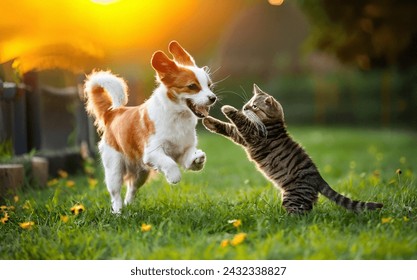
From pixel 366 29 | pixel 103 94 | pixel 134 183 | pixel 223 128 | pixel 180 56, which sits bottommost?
pixel 134 183

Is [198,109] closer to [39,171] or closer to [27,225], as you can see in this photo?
[27,225]

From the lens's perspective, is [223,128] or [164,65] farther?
[223,128]

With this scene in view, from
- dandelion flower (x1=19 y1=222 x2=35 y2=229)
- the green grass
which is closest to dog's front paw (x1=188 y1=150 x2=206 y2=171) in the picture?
the green grass

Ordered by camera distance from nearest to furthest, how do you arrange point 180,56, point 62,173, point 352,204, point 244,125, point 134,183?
1. point 352,204
2. point 244,125
3. point 180,56
4. point 134,183
5. point 62,173

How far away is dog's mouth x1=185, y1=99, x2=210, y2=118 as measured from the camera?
8.68 feet

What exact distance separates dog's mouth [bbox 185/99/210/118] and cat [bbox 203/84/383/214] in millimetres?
108

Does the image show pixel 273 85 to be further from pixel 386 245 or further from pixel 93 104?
pixel 386 245

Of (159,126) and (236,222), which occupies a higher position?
(159,126)

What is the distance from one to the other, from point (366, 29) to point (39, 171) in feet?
12.7

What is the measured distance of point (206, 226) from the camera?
2.49m

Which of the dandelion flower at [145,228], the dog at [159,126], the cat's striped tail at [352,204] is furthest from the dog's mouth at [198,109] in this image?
the cat's striped tail at [352,204]

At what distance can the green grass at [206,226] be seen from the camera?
220cm

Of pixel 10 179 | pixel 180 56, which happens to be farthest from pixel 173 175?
pixel 10 179
